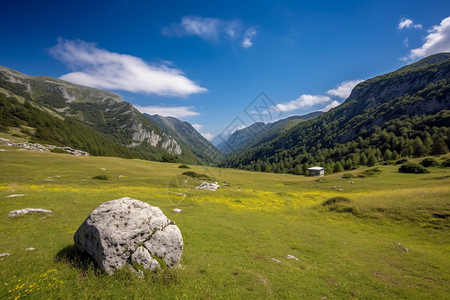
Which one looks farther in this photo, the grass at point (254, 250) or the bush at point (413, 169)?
the bush at point (413, 169)

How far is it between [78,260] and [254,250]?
12.8m

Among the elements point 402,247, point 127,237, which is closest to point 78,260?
point 127,237

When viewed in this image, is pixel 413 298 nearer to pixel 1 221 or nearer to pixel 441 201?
pixel 441 201

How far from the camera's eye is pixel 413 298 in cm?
1159

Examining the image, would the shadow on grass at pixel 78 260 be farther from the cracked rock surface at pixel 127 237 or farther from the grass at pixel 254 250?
the cracked rock surface at pixel 127 237

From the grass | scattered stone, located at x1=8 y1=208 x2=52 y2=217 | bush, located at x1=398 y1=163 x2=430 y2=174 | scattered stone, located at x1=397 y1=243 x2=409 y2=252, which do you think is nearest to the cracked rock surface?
the grass

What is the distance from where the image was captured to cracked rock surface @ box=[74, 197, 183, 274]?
9.64 meters

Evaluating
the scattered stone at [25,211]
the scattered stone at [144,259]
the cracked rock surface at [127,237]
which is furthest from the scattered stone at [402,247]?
the scattered stone at [25,211]

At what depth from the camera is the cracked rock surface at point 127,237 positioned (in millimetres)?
9641

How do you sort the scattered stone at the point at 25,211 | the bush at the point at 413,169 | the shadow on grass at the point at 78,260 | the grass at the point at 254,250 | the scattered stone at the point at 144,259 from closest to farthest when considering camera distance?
the grass at the point at 254,250
the shadow on grass at the point at 78,260
the scattered stone at the point at 144,259
the scattered stone at the point at 25,211
the bush at the point at 413,169

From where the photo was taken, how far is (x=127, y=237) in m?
10.1

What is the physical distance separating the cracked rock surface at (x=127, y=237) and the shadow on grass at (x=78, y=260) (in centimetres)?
37

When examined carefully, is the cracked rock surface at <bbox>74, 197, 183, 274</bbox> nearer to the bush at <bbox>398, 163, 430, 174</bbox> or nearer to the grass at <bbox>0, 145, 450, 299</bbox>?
the grass at <bbox>0, 145, 450, 299</bbox>

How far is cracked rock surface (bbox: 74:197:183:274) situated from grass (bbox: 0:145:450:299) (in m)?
0.67
